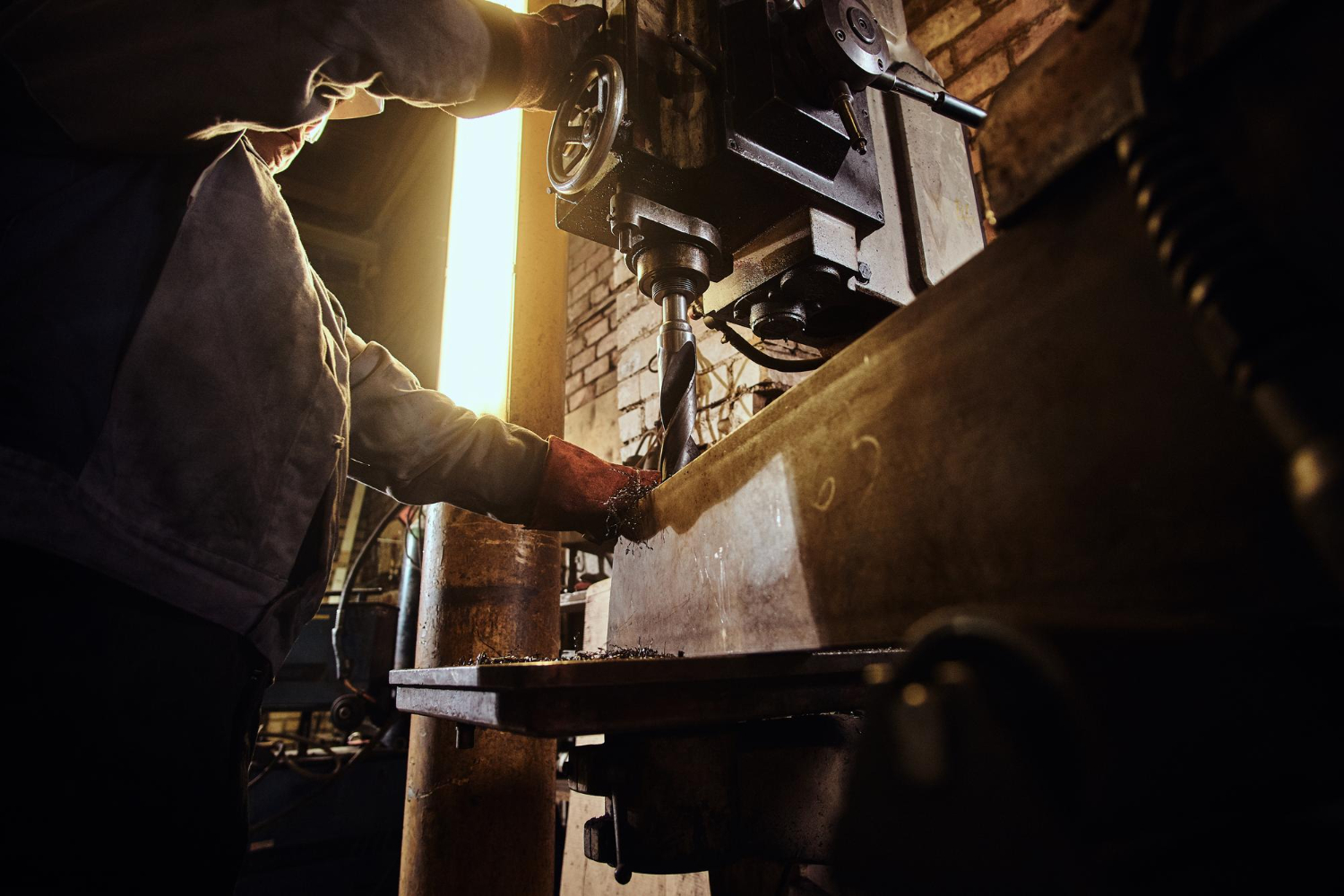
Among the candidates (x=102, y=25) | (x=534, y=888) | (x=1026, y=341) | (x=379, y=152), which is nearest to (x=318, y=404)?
(x=102, y=25)

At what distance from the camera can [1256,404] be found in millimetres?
284

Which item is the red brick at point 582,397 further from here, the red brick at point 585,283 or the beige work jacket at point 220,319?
the beige work jacket at point 220,319

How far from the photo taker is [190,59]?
0.80 meters

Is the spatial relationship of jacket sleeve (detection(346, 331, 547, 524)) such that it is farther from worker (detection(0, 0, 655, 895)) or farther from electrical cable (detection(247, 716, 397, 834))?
electrical cable (detection(247, 716, 397, 834))

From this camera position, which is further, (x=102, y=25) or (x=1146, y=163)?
(x=102, y=25)

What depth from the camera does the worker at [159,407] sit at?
71 centimetres

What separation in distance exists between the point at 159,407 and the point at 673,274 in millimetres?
754

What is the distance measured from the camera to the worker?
71 centimetres

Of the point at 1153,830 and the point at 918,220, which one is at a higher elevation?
the point at 918,220

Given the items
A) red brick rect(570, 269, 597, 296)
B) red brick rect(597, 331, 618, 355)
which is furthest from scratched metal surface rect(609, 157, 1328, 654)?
red brick rect(570, 269, 597, 296)

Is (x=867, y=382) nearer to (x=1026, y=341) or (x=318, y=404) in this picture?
(x=1026, y=341)

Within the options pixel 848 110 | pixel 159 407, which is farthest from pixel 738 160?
pixel 159 407

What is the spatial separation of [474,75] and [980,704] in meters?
1.14

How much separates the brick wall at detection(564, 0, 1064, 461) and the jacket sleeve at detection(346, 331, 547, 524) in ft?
1.75
